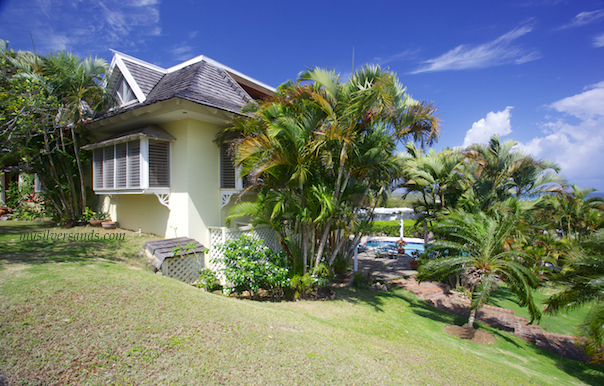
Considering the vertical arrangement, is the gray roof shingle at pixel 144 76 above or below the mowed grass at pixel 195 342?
above

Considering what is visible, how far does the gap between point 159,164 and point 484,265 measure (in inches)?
354

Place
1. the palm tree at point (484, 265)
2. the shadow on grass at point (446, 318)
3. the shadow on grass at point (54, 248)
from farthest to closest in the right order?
1. the palm tree at point (484, 265)
2. the shadow on grass at point (54, 248)
3. the shadow on grass at point (446, 318)

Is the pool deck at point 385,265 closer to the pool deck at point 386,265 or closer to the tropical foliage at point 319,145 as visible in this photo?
the pool deck at point 386,265

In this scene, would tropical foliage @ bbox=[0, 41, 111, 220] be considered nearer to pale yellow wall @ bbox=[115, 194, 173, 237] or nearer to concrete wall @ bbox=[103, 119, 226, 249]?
pale yellow wall @ bbox=[115, 194, 173, 237]

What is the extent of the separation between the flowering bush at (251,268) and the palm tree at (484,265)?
3.52 metres

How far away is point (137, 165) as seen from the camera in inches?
333

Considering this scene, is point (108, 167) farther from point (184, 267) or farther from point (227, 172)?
point (184, 267)

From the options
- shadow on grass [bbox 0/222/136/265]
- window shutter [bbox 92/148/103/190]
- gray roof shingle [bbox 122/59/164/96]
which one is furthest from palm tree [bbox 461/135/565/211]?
window shutter [bbox 92/148/103/190]

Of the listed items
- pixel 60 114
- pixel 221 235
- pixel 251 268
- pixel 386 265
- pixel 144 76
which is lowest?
pixel 386 265

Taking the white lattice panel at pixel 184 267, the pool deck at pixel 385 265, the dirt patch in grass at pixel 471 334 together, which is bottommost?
the dirt patch in grass at pixel 471 334

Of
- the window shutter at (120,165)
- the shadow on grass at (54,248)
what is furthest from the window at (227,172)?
the shadow on grass at (54,248)

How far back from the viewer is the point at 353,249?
35.6 feet

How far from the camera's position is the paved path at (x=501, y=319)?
22.8ft

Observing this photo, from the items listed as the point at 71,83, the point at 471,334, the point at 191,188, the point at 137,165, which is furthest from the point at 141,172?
the point at 471,334
